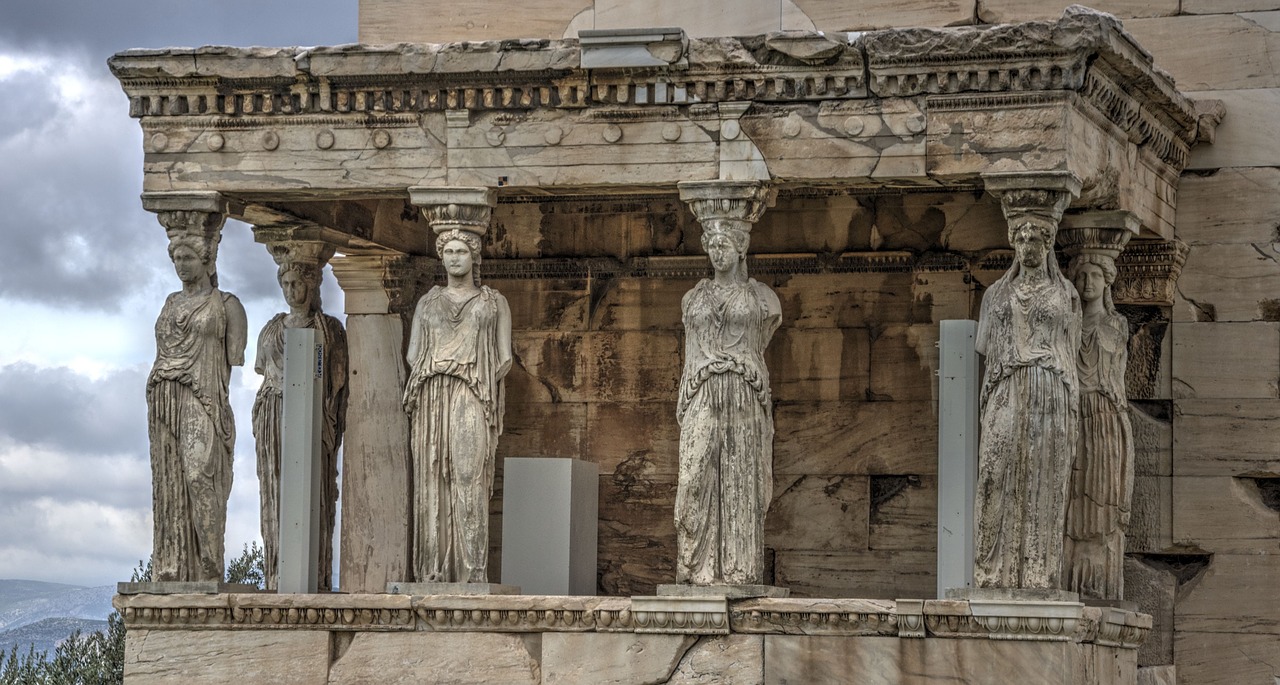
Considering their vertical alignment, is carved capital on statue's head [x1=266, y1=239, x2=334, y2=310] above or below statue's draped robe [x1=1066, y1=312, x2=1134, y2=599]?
above

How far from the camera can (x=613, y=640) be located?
13969 mm

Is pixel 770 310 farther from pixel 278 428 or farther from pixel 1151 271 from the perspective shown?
pixel 278 428

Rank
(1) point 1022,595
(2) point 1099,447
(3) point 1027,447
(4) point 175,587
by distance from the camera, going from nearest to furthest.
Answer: (1) point 1022,595
(3) point 1027,447
(4) point 175,587
(2) point 1099,447

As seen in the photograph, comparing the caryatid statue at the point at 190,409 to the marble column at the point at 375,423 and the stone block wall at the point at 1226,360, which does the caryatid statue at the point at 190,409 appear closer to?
the marble column at the point at 375,423

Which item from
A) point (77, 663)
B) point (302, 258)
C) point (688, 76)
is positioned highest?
point (688, 76)

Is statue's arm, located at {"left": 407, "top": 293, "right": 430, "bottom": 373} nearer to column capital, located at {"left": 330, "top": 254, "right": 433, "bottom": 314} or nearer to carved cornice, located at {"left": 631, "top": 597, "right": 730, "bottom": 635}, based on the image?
carved cornice, located at {"left": 631, "top": 597, "right": 730, "bottom": 635}

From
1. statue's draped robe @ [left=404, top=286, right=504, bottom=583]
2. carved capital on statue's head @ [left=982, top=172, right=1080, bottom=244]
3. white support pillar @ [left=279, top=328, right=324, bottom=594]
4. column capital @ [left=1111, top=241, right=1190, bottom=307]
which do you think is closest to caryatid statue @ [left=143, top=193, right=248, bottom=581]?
white support pillar @ [left=279, top=328, right=324, bottom=594]

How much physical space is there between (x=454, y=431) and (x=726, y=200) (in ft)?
6.42

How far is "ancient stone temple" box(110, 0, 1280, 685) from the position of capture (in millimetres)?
13711

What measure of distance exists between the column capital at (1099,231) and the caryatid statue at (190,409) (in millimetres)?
4825

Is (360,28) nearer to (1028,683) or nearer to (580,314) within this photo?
(580,314)

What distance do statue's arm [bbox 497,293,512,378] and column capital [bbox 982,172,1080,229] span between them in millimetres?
2780

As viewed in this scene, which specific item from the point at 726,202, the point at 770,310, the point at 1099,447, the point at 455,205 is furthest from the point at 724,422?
the point at 1099,447

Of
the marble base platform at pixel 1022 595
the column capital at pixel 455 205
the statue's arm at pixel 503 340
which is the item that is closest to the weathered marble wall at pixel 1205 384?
the marble base platform at pixel 1022 595
